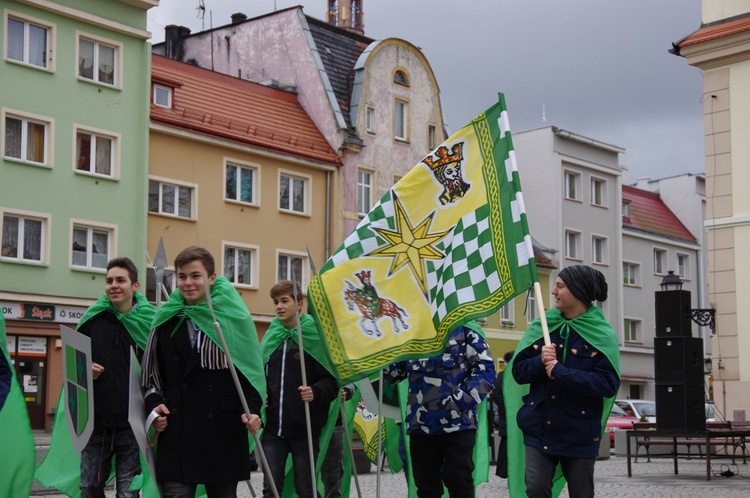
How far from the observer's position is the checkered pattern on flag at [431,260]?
8.50 meters

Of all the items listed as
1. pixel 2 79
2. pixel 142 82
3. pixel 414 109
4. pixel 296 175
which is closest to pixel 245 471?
pixel 2 79

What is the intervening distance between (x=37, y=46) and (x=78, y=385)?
30.2m

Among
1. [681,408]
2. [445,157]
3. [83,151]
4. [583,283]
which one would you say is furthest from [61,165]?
[583,283]

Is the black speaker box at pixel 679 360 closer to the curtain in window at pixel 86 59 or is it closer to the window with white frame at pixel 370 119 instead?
the curtain in window at pixel 86 59

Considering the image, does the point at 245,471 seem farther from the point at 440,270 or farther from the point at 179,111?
the point at 179,111

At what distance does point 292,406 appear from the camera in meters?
9.80

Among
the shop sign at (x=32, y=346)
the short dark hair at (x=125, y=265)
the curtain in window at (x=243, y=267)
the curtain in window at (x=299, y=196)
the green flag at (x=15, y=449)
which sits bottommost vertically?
the green flag at (x=15, y=449)

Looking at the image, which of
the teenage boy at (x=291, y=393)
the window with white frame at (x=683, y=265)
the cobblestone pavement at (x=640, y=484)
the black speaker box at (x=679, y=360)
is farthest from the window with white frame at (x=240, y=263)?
the teenage boy at (x=291, y=393)

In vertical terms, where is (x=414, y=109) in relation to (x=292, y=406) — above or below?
above

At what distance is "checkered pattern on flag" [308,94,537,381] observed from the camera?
8.50 metres

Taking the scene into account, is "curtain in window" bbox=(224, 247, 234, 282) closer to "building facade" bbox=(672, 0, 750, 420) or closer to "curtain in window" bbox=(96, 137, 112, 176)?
"curtain in window" bbox=(96, 137, 112, 176)

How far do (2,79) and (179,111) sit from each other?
709 cm

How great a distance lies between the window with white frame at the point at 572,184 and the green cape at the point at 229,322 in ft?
A: 172

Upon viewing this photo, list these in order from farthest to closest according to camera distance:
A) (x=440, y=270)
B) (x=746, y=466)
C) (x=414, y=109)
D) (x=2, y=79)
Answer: (x=414, y=109), (x=2, y=79), (x=746, y=466), (x=440, y=270)
